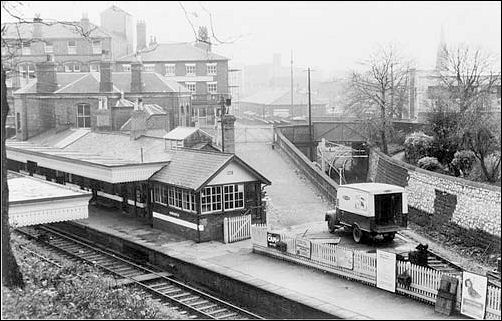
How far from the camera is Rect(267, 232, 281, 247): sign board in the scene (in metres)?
21.2

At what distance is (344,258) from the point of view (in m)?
18.7

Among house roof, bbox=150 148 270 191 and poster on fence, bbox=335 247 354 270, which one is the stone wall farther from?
house roof, bbox=150 148 270 191

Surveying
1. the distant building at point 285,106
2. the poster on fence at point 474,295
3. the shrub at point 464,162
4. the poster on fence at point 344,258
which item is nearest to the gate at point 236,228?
the poster on fence at point 344,258

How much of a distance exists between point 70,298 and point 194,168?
411 inches

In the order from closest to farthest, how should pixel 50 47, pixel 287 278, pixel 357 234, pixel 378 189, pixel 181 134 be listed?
pixel 287 278 → pixel 378 189 → pixel 357 234 → pixel 181 134 → pixel 50 47


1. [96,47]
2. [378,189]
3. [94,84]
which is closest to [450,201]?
[378,189]

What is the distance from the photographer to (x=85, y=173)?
28250mm

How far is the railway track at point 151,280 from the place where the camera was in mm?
17688

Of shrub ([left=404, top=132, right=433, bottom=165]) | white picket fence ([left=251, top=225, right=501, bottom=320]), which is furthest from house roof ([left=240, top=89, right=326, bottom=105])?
white picket fence ([left=251, top=225, right=501, bottom=320])

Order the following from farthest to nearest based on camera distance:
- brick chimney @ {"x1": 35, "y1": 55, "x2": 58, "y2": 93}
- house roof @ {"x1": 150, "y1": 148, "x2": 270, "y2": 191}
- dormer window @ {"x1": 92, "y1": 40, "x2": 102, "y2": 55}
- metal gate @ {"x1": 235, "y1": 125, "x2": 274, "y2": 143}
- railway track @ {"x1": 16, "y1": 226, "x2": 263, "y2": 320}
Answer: dormer window @ {"x1": 92, "y1": 40, "x2": 102, "y2": 55} < metal gate @ {"x1": 235, "y1": 125, "x2": 274, "y2": 143} < brick chimney @ {"x1": 35, "y1": 55, "x2": 58, "y2": 93} < house roof @ {"x1": 150, "y1": 148, "x2": 270, "y2": 191} < railway track @ {"x1": 16, "y1": 226, "x2": 263, "y2": 320}

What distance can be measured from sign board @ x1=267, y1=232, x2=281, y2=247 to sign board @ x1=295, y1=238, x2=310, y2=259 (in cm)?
89

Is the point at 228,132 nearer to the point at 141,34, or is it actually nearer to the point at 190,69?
the point at 190,69

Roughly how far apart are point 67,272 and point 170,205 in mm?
7358

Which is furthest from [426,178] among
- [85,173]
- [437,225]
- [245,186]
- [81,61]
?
[81,61]
